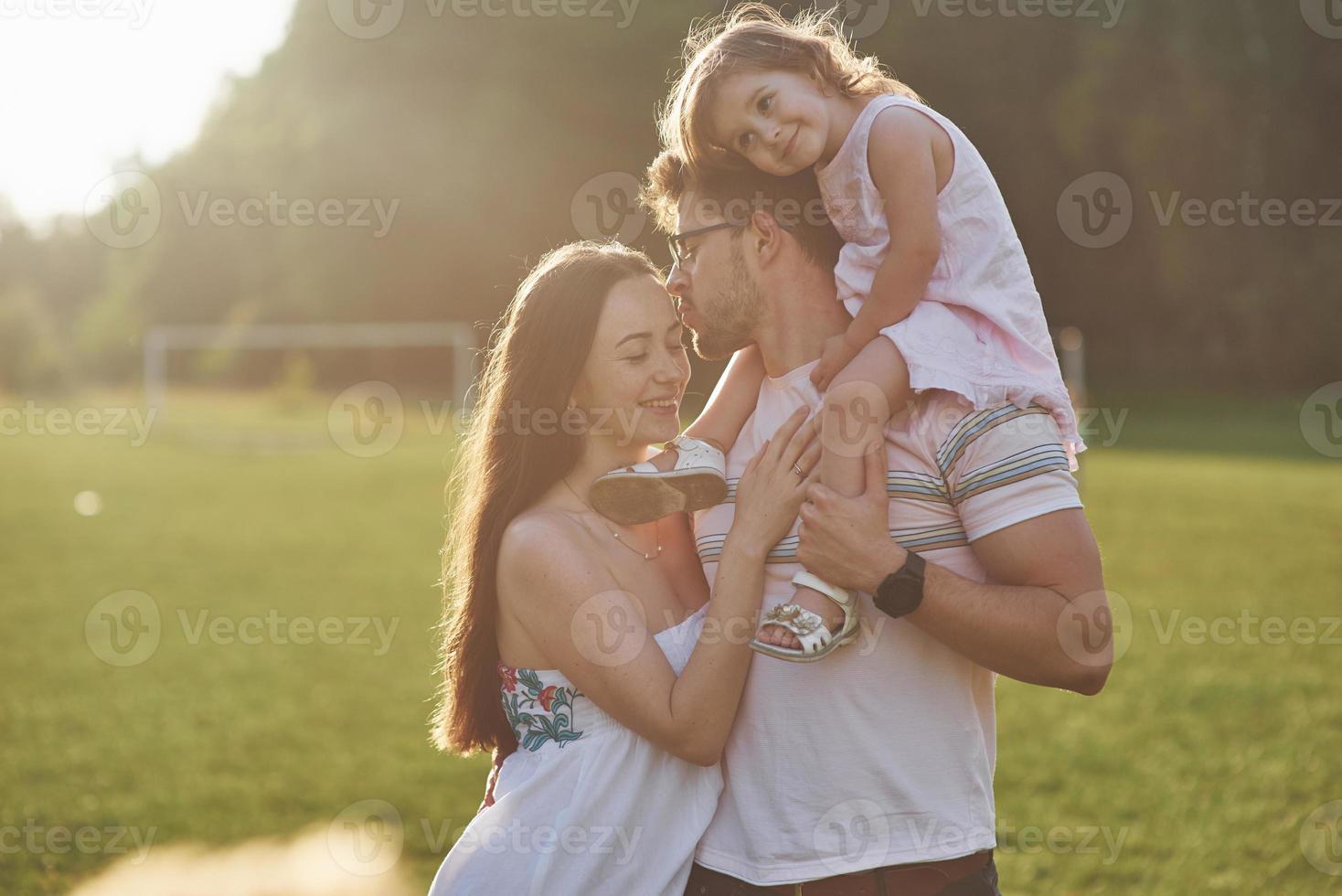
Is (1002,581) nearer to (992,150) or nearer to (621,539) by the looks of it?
(621,539)

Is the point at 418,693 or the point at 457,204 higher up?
the point at 457,204

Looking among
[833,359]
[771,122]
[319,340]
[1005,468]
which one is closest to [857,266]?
[833,359]

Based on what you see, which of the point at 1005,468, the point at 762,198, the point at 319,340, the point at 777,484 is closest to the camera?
the point at 1005,468

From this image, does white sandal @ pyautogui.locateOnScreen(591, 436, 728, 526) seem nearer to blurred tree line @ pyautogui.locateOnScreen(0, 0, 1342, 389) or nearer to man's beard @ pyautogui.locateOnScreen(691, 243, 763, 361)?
man's beard @ pyautogui.locateOnScreen(691, 243, 763, 361)

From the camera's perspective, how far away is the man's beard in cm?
254

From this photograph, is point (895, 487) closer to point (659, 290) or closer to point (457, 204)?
point (659, 290)

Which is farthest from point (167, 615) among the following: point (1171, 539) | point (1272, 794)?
point (1171, 539)

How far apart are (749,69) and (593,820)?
163 centimetres

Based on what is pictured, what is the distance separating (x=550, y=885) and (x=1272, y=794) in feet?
16.0

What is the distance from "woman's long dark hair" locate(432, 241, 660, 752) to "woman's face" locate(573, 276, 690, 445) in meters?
0.03

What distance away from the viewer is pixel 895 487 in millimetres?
2260

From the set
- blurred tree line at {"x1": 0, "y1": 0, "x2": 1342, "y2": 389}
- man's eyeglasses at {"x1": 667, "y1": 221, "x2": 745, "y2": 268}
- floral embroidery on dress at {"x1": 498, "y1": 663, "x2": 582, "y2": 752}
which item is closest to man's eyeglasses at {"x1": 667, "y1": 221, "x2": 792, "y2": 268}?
man's eyeglasses at {"x1": 667, "y1": 221, "x2": 745, "y2": 268}

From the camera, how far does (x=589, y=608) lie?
7.88 feet

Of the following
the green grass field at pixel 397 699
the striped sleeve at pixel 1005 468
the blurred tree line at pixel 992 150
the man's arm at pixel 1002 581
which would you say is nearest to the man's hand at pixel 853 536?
the man's arm at pixel 1002 581
